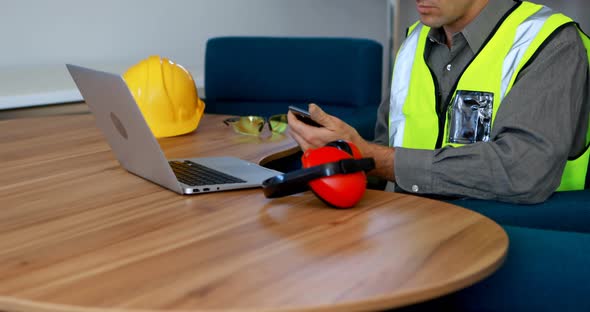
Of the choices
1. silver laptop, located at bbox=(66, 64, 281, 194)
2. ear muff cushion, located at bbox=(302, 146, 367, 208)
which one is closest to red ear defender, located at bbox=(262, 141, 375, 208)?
ear muff cushion, located at bbox=(302, 146, 367, 208)

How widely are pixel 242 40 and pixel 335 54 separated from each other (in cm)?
35

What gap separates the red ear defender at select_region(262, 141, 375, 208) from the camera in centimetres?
112

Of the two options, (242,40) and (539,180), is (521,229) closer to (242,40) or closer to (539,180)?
(539,180)

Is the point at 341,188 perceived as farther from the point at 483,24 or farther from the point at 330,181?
the point at 483,24

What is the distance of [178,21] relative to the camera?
339 cm

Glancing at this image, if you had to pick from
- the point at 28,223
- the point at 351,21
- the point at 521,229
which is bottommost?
the point at 351,21

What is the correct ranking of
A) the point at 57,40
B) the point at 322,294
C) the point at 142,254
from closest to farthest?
the point at 322,294
the point at 142,254
the point at 57,40

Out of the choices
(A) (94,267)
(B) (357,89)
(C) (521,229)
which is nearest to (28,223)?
(A) (94,267)

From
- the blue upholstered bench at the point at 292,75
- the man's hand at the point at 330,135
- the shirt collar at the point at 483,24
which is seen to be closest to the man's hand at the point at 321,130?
the man's hand at the point at 330,135

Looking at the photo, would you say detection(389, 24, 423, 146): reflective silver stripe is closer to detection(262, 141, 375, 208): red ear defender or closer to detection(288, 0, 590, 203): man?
detection(288, 0, 590, 203): man

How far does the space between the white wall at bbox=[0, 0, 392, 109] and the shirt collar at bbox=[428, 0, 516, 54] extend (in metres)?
1.35

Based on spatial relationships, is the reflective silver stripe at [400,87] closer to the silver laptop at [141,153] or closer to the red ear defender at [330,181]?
the silver laptop at [141,153]

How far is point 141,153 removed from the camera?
128 centimetres

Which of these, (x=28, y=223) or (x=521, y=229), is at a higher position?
(x=28, y=223)
